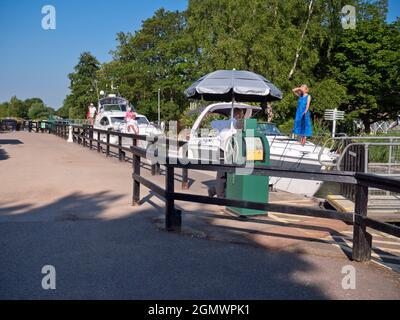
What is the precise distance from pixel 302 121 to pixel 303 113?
0.25 m

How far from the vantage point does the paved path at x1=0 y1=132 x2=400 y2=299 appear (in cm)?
408

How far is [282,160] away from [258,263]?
6.22 metres

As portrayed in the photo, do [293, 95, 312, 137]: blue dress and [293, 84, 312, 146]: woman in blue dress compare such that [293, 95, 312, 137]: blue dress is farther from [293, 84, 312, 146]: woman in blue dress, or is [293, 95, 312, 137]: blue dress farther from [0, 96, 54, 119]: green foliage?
[0, 96, 54, 119]: green foliage

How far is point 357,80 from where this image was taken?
36.6 m

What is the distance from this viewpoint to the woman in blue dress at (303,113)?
10.3 m

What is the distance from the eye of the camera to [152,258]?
196 inches

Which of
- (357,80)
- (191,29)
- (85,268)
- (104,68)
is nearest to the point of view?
(85,268)

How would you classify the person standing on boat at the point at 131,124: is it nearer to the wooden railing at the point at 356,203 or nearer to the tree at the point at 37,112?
the wooden railing at the point at 356,203

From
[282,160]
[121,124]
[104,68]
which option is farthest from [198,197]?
[104,68]

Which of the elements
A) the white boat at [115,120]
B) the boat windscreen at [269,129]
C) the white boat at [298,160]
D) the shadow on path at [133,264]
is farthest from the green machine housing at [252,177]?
the white boat at [115,120]

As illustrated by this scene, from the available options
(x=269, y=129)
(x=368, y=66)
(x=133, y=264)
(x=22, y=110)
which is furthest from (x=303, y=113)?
(x=22, y=110)

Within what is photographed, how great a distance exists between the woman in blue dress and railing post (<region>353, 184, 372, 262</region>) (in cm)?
561
